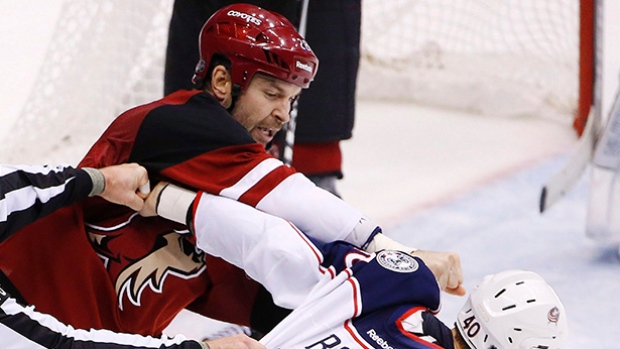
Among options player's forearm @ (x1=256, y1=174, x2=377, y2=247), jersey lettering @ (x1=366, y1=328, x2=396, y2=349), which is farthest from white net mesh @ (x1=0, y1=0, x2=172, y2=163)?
jersey lettering @ (x1=366, y1=328, x2=396, y2=349)

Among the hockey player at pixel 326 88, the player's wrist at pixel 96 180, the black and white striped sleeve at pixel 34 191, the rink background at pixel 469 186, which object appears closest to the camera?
the black and white striped sleeve at pixel 34 191

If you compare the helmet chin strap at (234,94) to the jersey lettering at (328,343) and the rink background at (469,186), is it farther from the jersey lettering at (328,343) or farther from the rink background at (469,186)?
the rink background at (469,186)

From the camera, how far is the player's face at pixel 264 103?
1.66 meters

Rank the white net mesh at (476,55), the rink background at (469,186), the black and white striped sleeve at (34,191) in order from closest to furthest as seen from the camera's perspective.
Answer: the black and white striped sleeve at (34,191) < the rink background at (469,186) < the white net mesh at (476,55)

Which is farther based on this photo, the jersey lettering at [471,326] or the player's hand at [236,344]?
the jersey lettering at [471,326]

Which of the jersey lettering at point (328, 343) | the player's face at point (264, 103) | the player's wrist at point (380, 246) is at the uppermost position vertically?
the player's face at point (264, 103)

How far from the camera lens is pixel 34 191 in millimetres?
1358

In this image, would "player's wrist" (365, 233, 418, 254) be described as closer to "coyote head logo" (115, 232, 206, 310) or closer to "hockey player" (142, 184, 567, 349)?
"hockey player" (142, 184, 567, 349)

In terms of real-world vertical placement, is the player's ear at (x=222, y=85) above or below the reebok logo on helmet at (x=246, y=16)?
below

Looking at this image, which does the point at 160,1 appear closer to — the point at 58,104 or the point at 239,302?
the point at 58,104

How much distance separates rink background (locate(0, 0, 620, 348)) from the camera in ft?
8.05

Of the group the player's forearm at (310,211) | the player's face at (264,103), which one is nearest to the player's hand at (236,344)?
the player's forearm at (310,211)

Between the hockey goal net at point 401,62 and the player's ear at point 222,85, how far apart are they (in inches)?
33.4

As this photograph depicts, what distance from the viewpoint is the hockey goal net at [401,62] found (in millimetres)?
2516
